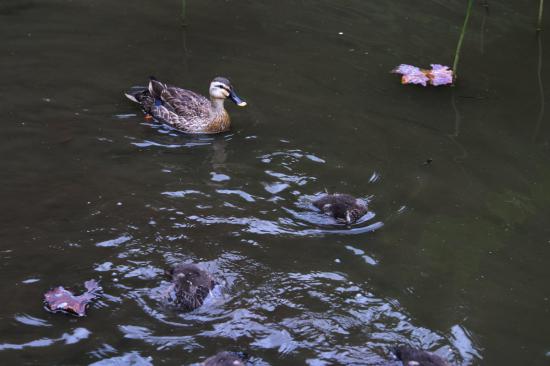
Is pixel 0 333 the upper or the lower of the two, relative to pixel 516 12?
lower

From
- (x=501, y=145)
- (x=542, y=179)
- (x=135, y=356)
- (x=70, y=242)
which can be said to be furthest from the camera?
(x=501, y=145)

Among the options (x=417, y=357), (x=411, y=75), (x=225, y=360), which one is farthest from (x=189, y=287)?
(x=411, y=75)

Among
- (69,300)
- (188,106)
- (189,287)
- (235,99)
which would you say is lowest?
(69,300)

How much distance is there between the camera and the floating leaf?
9148 mm

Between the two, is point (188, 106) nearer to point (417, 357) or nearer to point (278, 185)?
point (278, 185)

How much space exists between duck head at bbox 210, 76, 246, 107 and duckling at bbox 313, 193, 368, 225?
2.02 m

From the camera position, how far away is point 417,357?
16.0ft

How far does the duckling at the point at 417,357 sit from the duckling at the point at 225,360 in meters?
1.10

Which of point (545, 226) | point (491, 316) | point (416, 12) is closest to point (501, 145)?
point (545, 226)

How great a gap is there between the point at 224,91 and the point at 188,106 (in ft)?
1.45

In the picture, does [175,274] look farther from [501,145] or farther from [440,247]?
[501,145]

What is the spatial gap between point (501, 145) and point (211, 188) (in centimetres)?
332

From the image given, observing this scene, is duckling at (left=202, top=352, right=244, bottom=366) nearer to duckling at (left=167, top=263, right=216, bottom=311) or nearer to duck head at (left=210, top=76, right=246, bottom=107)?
duckling at (left=167, top=263, right=216, bottom=311)

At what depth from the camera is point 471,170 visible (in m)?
7.58
